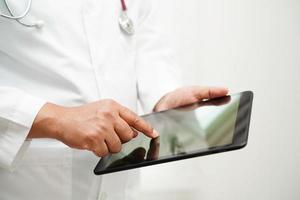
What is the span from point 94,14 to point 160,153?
1.09 feet

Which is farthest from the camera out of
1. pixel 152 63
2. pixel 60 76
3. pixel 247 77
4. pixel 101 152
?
pixel 247 77

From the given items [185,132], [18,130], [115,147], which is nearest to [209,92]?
[185,132]

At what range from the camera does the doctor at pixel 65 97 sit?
0.50 meters

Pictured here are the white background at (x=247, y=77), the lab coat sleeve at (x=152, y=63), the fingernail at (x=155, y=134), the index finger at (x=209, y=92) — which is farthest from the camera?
the white background at (x=247, y=77)

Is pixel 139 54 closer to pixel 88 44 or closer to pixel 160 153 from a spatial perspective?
pixel 88 44

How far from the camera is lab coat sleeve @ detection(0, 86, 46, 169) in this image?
51 centimetres

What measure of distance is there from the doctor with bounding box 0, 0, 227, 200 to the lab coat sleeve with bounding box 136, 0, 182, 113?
0.10m

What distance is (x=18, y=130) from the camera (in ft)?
1.70

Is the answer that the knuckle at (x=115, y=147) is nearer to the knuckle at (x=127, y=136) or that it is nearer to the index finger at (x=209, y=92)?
the knuckle at (x=127, y=136)

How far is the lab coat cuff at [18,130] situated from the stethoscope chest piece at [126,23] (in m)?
0.27

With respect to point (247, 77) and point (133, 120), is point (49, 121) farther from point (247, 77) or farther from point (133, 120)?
point (247, 77)

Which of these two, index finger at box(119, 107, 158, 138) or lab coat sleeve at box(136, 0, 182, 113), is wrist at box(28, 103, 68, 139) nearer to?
index finger at box(119, 107, 158, 138)

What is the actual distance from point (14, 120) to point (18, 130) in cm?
2

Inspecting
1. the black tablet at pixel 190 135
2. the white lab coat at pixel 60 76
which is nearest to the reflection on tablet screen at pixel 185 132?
the black tablet at pixel 190 135
